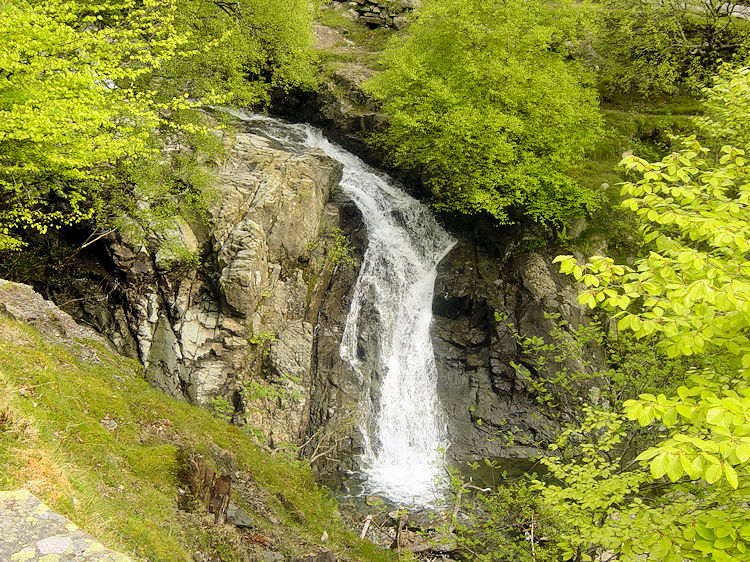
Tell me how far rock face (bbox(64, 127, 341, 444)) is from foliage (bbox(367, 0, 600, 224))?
16.8ft

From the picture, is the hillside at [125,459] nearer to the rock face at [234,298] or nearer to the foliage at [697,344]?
the rock face at [234,298]

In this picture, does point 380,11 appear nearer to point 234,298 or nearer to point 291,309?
point 291,309

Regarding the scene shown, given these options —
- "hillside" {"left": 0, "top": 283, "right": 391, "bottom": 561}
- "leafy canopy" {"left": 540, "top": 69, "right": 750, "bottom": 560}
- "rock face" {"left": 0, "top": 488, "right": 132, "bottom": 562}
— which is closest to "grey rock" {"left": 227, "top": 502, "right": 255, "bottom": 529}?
"hillside" {"left": 0, "top": 283, "right": 391, "bottom": 561}

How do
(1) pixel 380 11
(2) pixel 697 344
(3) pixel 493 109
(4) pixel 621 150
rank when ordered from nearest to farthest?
1. (2) pixel 697 344
2. (3) pixel 493 109
3. (4) pixel 621 150
4. (1) pixel 380 11

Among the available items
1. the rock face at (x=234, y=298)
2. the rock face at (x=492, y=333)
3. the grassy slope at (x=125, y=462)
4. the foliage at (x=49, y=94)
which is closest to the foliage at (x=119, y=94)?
the foliage at (x=49, y=94)

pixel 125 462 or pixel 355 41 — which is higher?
pixel 355 41

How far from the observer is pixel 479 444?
15.2 m

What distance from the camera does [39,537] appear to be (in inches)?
93.3

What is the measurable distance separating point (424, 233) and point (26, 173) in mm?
13684

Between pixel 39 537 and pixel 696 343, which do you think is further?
pixel 696 343

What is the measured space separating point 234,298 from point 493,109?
1061 cm

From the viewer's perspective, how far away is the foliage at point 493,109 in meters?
15.9

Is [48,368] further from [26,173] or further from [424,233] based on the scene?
[424,233]

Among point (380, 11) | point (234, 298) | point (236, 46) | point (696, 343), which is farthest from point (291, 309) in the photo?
point (380, 11)
